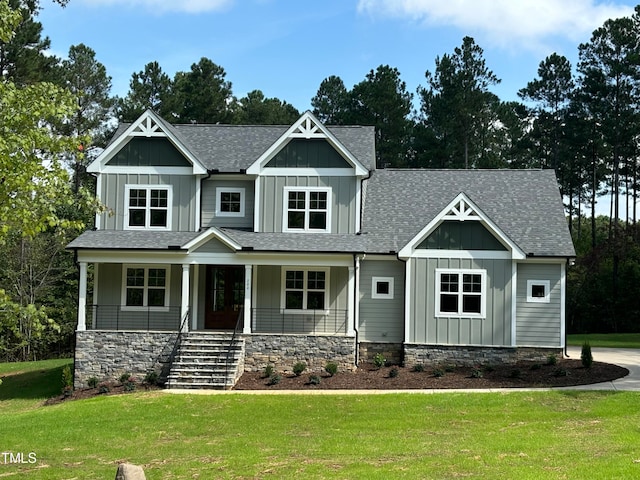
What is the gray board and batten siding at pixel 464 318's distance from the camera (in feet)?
69.1

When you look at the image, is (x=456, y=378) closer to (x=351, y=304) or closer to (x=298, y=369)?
(x=351, y=304)

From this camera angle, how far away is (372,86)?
46.5 metres

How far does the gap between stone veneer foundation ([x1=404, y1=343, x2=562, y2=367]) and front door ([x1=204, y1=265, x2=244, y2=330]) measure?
18.6 ft

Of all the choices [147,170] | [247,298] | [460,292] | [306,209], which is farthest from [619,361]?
[147,170]

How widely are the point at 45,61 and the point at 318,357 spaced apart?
71.9 feet

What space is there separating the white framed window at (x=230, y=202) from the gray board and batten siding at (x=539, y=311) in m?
9.14

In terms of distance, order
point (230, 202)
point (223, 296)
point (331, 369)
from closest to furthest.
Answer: point (331, 369), point (223, 296), point (230, 202)

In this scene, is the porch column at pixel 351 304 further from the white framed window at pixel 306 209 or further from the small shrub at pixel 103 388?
the small shrub at pixel 103 388

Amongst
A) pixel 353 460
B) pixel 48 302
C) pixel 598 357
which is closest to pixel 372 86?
pixel 48 302

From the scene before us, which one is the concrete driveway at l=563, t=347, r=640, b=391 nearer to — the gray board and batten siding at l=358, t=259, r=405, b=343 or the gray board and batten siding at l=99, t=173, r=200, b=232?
the gray board and batten siding at l=358, t=259, r=405, b=343

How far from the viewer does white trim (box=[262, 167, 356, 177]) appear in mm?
21906

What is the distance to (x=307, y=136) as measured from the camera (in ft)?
71.4

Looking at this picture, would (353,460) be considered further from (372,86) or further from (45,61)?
(372,86)

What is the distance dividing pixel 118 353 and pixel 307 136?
8.71 meters
